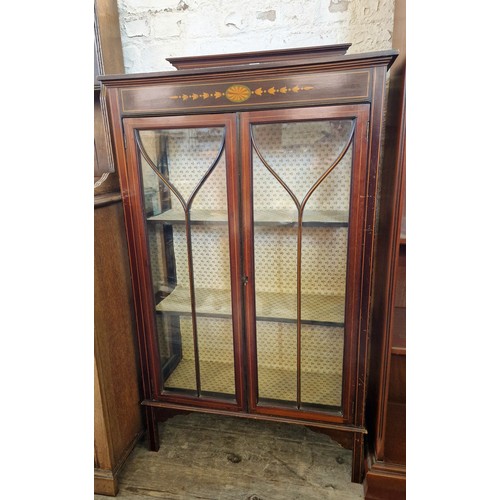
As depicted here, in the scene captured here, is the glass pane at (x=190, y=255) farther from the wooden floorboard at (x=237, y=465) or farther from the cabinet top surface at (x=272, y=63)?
the wooden floorboard at (x=237, y=465)

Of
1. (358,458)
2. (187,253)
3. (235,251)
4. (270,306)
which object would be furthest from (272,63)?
(358,458)

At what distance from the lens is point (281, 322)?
1.29 meters

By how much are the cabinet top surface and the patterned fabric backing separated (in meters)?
0.16

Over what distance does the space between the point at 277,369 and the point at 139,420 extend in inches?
25.3

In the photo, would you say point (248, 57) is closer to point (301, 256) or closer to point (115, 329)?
point (301, 256)

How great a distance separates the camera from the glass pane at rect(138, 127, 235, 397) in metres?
1.20

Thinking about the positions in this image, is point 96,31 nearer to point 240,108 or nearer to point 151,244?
point 240,108

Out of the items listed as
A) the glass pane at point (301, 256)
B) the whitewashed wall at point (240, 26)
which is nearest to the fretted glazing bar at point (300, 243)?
the glass pane at point (301, 256)

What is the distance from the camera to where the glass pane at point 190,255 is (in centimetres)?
120

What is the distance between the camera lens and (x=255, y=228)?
47.4 inches

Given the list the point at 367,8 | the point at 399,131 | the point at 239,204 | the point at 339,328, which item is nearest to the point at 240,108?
the point at 239,204

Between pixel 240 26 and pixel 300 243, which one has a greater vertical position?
pixel 240 26

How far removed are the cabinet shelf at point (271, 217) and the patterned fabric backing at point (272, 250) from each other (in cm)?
2

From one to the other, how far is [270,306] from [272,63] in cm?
80
